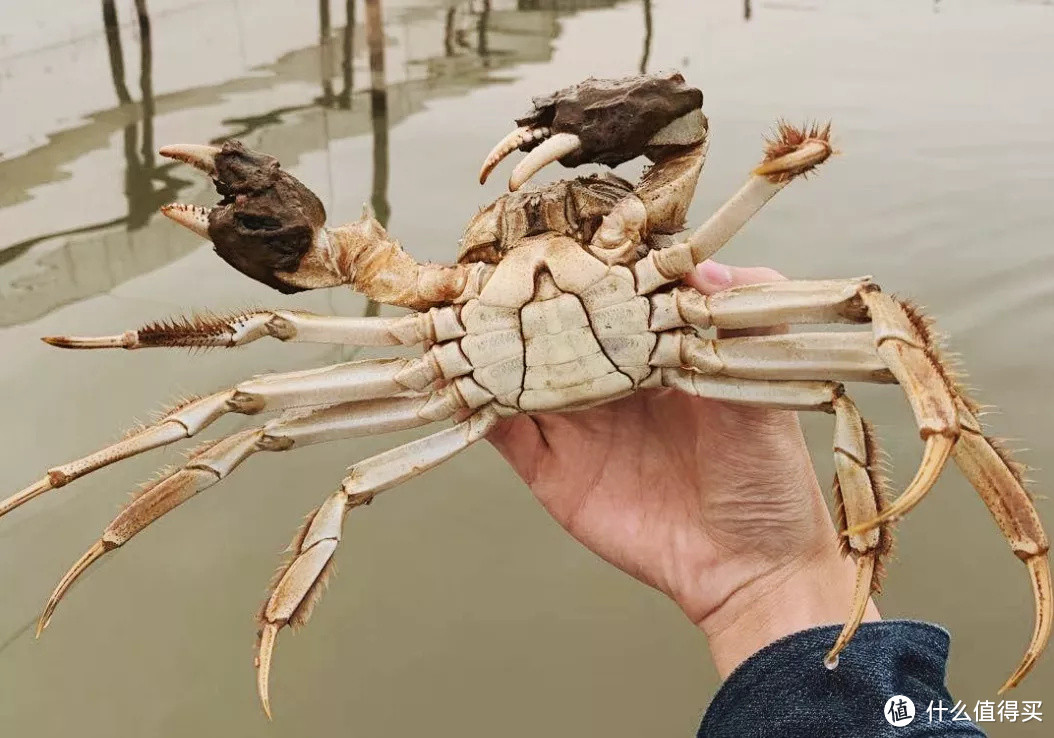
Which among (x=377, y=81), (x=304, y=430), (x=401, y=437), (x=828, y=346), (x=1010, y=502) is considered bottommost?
(x=401, y=437)

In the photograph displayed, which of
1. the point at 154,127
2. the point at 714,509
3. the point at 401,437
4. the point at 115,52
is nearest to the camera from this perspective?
the point at 714,509

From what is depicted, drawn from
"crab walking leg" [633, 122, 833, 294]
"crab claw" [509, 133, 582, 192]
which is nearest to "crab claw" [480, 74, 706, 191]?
"crab claw" [509, 133, 582, 192]

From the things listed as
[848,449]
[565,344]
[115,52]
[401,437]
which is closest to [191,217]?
[565,344]

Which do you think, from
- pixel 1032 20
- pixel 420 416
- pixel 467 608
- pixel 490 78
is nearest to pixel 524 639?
pixel 467 608

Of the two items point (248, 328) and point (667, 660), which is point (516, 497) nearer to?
point (667, 660)

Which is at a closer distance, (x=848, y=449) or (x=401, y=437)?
(x=848, y=449)

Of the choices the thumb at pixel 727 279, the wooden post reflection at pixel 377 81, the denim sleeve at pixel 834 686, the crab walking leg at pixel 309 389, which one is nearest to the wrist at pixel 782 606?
the denim sleeve at pixel 834 686

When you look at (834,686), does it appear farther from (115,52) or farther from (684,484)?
(115,52)

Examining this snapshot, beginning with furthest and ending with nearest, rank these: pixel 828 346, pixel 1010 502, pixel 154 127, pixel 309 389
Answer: pixel 154 127, pixel 309 389, pixel 828 346, pixel 1010 502
